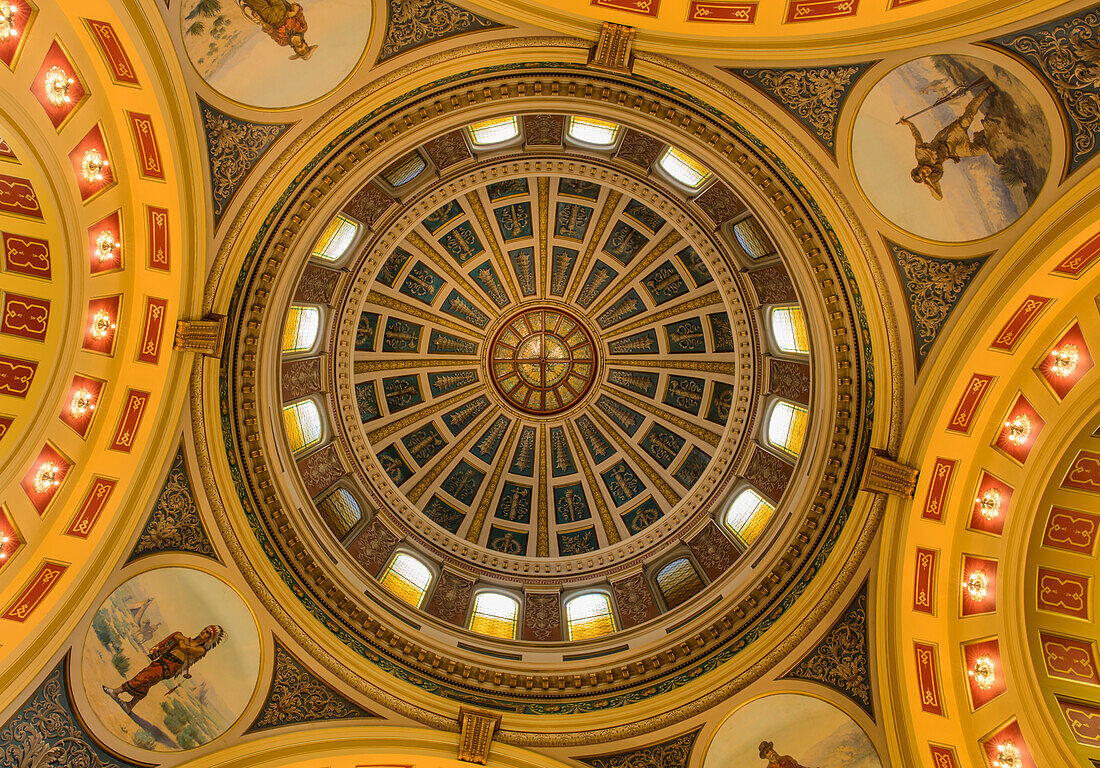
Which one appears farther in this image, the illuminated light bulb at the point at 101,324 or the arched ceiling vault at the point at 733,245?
the illuminated light bulb at the point at 101,324

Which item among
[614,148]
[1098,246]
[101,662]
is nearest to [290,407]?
[101,662]

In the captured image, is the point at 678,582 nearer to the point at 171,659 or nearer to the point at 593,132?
the point at 593,132

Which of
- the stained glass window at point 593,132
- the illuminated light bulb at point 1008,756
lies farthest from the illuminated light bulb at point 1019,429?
the stained glass window at point 593,132

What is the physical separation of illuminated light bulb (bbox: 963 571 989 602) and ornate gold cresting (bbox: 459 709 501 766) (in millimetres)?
9563

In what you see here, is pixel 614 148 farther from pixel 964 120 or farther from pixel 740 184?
pixel 964 120

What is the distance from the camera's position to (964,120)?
40.2ft

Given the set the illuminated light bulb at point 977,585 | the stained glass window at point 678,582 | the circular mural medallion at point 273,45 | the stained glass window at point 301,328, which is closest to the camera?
the circular mural medallion at point 273,45

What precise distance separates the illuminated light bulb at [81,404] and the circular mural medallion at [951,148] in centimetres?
1470

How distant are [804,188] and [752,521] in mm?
8433

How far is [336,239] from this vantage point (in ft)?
57.8

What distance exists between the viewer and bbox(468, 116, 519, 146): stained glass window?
16673mm

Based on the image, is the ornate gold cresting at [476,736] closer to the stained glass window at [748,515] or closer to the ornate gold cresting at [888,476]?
the stained glass window at [748,515]

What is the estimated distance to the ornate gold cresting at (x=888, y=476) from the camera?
13625mm

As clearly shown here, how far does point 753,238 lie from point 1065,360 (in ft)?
21.8
